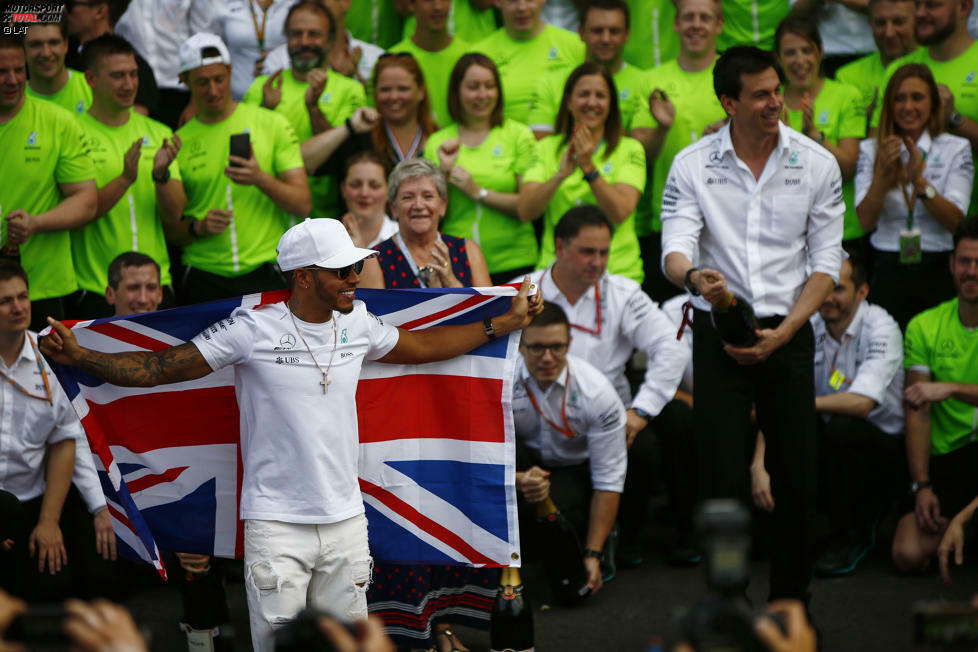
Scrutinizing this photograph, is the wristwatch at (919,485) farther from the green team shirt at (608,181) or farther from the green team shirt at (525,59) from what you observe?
the green team shirt at (525,59)

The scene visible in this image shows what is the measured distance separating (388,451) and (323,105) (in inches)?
146

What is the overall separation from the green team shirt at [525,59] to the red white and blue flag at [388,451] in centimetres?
368

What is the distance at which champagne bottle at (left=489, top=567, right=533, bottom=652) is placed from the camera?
5691mm

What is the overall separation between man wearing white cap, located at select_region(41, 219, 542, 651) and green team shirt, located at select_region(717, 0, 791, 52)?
5465 millimetres

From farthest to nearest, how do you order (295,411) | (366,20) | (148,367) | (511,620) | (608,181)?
(366,20) → (608,181) → (511,620) → (148,367) → (295,411)

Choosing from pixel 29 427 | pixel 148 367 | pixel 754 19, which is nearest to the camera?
pixel 148 367

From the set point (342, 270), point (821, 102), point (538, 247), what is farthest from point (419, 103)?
point (342, 270)

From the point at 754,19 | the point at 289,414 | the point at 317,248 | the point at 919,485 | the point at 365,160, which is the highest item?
the point at 754,19

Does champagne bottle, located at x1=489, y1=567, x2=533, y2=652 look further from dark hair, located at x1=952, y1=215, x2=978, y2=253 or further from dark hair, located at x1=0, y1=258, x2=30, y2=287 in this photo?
dark hair, located at x1=952, y1=215, x2=978, y2=253

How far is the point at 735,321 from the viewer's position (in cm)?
548

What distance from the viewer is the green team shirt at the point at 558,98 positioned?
346 inches

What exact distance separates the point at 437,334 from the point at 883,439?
3035 millimetres

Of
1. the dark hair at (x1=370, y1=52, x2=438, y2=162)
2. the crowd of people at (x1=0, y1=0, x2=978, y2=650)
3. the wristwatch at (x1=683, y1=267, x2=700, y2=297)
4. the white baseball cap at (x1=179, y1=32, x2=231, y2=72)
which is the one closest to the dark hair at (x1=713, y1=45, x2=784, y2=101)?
the crowd of people at (x1=0, y1=0, x2=978, y2=650)

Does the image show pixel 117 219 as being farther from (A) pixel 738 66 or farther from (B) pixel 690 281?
(A) pixel 738 66
